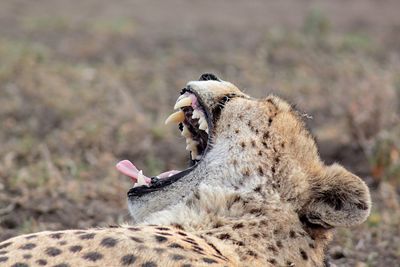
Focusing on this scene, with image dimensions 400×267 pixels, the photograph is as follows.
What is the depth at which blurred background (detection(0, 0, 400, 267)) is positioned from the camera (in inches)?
180

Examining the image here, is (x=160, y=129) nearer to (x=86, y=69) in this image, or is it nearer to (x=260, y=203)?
(x=86, y=69)

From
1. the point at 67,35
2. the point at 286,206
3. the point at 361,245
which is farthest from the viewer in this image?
the point at 67,35

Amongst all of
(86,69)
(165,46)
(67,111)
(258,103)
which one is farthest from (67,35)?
(258,103)

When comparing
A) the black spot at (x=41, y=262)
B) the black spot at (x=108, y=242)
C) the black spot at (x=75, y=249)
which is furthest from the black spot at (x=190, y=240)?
the black spot at (x=41, y=262)

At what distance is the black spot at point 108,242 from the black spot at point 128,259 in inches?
2.9

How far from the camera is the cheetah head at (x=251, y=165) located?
310 cm

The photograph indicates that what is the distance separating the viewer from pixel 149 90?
23.1 feet

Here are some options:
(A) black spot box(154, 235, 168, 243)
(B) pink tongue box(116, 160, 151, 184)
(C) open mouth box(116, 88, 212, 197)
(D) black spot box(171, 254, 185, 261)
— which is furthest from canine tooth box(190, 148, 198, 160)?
(D) black spot box(171, 254, 185, 261)

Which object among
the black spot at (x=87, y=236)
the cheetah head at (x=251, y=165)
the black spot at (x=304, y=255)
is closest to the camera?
the black spot at (x=87, y=236)

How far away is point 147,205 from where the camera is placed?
333 cm

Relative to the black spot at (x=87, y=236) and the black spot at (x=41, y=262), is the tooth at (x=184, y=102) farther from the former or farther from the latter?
the black spot at (x=41, y=262)

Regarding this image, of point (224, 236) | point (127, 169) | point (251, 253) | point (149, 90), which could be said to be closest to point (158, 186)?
point (127, 169)

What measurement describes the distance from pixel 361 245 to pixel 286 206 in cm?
126

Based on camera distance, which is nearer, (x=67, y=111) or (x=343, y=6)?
(x=67, y=111)
